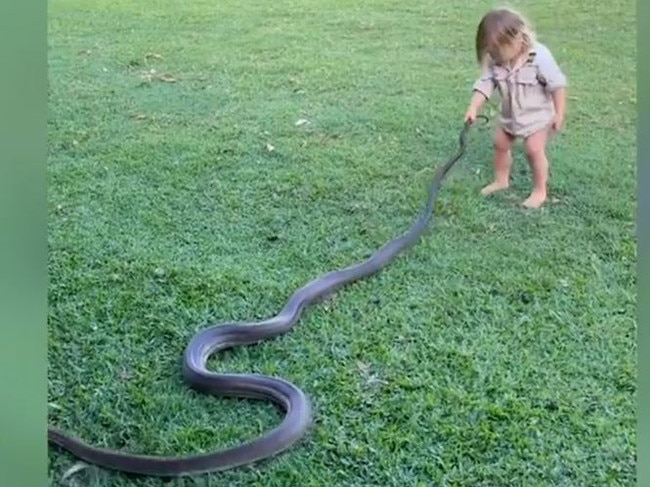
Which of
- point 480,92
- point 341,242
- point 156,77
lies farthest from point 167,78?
point 480,92

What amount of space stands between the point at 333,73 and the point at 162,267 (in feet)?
1.98

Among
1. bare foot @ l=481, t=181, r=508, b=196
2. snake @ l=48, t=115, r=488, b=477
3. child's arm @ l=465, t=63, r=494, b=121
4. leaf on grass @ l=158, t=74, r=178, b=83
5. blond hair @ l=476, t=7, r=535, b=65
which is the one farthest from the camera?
leaf on grass @ l=158, t=74, r=178, b=83

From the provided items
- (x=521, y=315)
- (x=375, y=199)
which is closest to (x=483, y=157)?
(x=375, y=199)

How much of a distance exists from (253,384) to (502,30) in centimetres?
78

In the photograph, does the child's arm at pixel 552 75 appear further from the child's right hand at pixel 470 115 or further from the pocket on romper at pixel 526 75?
the child's right hand at pixel 470 115

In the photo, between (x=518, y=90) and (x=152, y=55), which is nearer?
(x=518, y=90)

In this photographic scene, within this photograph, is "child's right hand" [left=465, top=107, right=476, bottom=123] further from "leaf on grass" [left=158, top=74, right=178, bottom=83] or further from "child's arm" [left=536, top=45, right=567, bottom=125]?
"leaf on grass" [left=158, top=74, right=178, bottom=83]

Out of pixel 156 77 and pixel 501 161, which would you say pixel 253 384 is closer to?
pixel 501 161

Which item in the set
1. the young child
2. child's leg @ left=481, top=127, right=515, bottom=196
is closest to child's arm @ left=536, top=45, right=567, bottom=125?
the young child

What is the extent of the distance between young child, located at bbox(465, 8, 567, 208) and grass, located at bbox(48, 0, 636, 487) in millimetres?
31

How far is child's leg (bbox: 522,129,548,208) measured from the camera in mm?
1843

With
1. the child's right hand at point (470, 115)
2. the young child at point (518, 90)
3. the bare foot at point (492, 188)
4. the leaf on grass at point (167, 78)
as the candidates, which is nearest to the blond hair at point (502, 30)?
the young child at point (518, 90)

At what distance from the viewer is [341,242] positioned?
1.87 meters

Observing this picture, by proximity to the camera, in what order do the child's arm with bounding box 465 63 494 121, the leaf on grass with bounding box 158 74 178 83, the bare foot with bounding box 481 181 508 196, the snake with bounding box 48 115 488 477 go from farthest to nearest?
the leaf on grass with bounding box 158 74 178 83
the bare foot with bounding box 481 181 508 196
the child's arm with bounding box 465 63 494 121
the snake with bounding box 48 115 488 477
